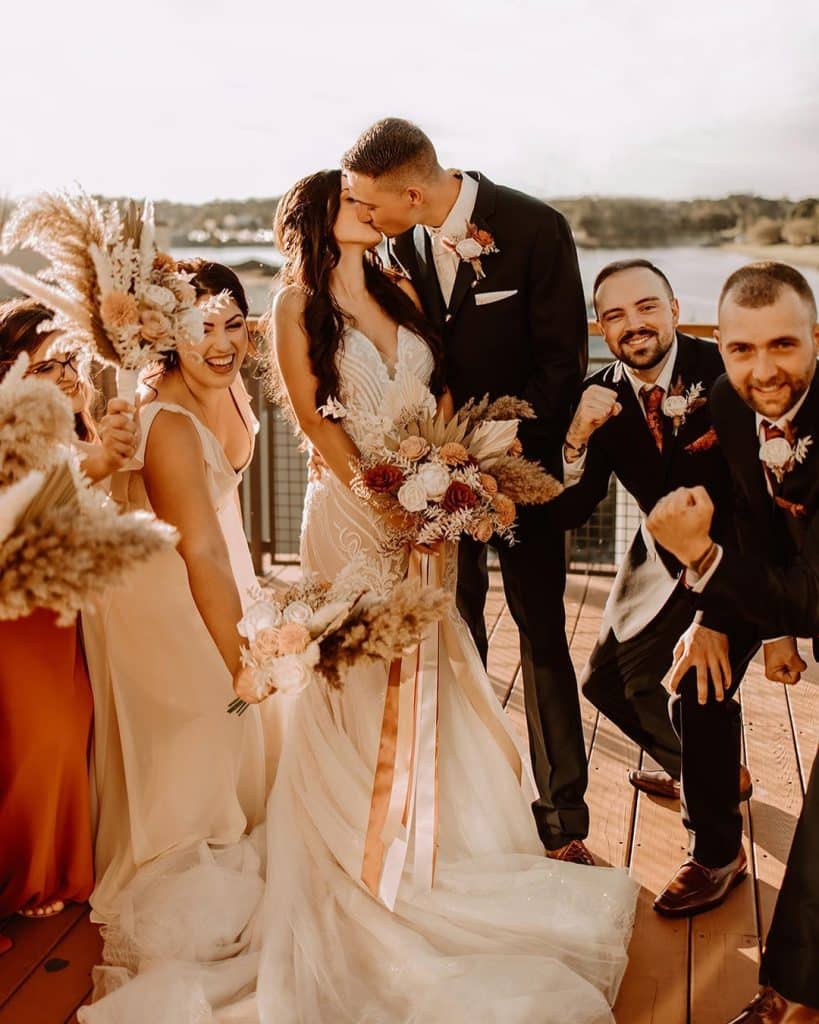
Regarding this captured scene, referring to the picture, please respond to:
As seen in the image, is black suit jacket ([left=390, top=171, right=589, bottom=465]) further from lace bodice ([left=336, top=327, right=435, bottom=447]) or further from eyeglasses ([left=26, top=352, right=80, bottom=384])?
eyeglasses ([left=26, top=352, right=80, bottom=384])

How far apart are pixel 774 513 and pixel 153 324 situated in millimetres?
1331

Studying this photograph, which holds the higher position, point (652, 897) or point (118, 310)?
point (118, 310)

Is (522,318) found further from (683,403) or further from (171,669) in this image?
(171,669)

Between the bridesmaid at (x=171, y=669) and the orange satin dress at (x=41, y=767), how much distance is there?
90 mm

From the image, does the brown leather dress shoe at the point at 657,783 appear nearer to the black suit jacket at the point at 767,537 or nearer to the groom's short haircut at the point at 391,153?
the black suit jacket at the point at 767,537

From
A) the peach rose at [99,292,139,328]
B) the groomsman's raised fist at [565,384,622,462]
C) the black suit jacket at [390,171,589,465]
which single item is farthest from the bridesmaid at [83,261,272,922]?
the groomsman's raised fist at [565,384,622,462]

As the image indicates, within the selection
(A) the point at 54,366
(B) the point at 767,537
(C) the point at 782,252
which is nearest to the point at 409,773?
(B) the point at 767,537

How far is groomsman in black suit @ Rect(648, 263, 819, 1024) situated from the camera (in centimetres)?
207

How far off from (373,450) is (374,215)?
658mm

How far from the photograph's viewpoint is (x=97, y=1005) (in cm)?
225

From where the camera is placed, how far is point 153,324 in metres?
2.31

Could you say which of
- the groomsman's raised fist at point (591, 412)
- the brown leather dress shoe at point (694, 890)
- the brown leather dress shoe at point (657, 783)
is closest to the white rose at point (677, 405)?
the groomsman's raised fist at point (591, 412)

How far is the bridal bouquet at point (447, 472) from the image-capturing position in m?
2.38

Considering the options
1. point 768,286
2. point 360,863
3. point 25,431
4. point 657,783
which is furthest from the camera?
point 657,783
